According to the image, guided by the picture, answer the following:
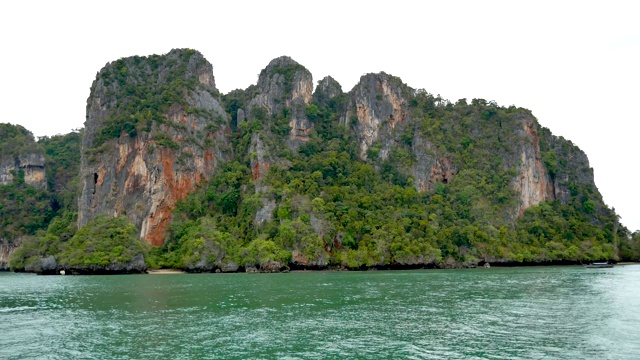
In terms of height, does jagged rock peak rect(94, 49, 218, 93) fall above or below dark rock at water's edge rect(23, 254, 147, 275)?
above

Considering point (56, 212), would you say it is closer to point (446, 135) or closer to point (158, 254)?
point (158, 254)

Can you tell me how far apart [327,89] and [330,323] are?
104 m

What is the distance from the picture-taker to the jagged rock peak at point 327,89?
411 ft

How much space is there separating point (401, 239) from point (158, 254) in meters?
41.2

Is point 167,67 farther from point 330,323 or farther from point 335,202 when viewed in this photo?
point 330,323

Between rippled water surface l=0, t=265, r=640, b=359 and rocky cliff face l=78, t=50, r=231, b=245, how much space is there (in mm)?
49975

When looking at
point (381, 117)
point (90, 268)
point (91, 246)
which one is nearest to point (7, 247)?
point (91, 246)

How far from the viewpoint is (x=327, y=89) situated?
12606cm

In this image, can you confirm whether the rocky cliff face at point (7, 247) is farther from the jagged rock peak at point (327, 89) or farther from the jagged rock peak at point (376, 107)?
the jagged rock peak at point (376, 107)

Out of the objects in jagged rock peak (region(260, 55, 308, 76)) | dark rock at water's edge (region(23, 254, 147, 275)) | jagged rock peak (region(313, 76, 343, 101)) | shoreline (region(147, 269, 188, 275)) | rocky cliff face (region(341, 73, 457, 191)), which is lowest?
shoreline (region(147, 269, 188, 275))

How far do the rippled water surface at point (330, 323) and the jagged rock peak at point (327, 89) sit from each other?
285ft

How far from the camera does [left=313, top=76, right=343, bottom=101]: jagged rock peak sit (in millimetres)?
125250

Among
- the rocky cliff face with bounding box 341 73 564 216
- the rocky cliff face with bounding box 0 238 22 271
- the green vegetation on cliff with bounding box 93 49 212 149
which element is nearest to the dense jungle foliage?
the green vegetation on cliff with bounding box 93 49 212 149

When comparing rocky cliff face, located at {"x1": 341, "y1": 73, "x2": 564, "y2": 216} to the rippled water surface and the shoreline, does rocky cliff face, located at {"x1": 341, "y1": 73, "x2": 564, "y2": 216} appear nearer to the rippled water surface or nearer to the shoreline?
the shoreline
